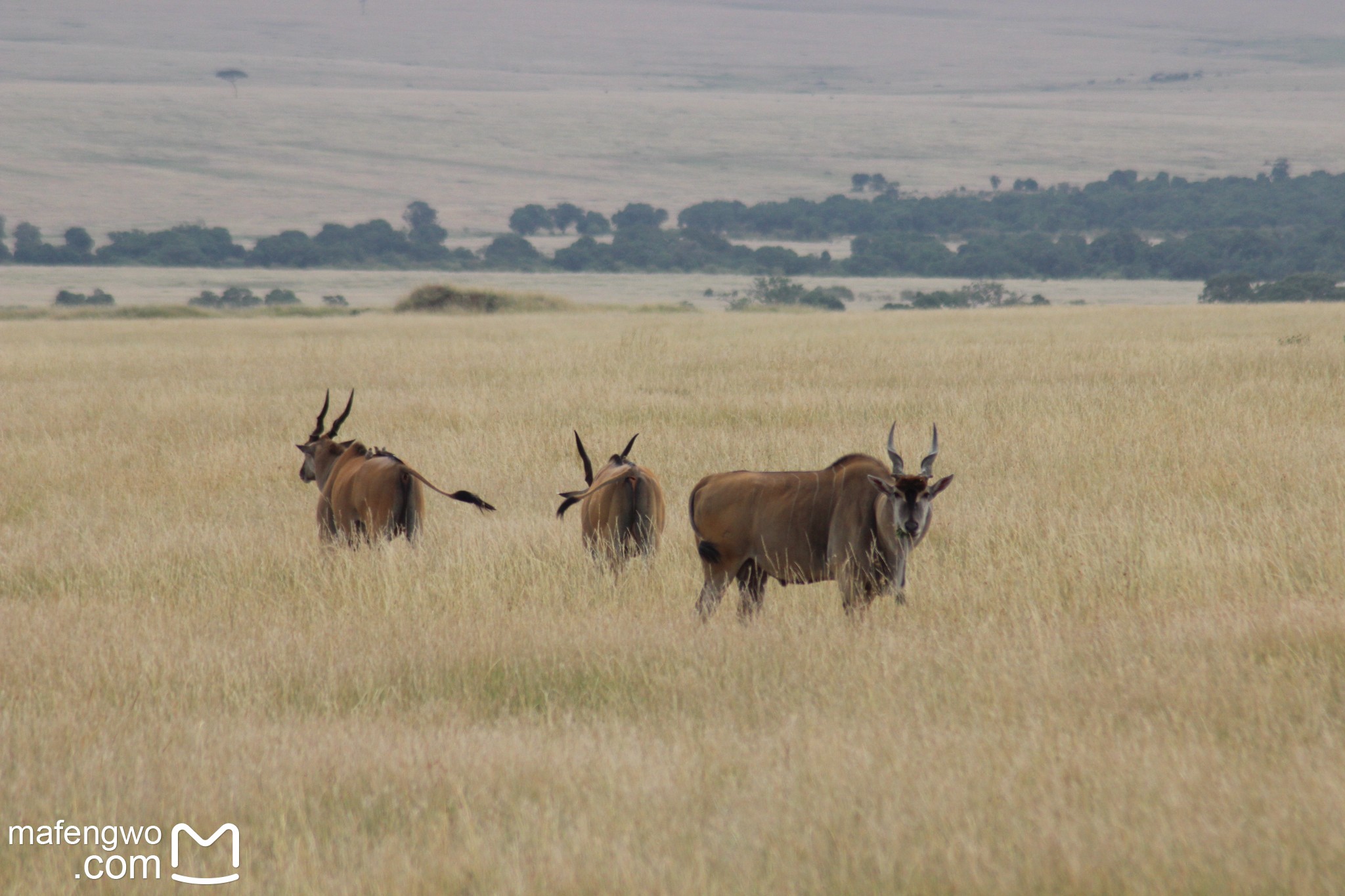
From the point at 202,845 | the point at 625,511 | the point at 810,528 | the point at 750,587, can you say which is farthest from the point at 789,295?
the point at 202,845

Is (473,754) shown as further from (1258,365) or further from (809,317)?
(809,317)

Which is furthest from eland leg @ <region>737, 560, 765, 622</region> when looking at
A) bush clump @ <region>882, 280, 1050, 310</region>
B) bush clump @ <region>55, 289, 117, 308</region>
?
bush clump @ <region>55, 289, 117, 308</region>

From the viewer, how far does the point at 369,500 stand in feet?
27.3

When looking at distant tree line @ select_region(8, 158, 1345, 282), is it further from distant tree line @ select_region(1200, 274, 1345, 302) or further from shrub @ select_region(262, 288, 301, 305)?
shrub @ select_region(262, 288, 301, 305)

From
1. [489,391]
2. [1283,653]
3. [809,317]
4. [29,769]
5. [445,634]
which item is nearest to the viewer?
[29,769]

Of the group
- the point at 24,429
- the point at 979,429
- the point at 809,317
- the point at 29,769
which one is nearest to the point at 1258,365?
the point at 979,429

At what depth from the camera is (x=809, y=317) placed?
40.0 meters

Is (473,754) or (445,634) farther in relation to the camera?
(445,634)

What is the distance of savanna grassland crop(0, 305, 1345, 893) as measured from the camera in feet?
13.5

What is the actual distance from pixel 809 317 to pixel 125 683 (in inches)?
1379

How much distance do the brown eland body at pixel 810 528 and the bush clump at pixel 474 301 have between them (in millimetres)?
42039

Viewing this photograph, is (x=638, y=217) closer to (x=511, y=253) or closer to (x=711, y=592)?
(x=511, y=253)

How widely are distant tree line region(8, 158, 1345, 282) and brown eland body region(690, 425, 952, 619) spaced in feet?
249

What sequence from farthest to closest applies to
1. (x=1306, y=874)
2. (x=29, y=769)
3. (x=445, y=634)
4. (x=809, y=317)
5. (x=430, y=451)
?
(x=809, y=317) < (x=430, y=451) < (x=445, y=634) < (x=29, y=769) < (x=1306, y=874)
